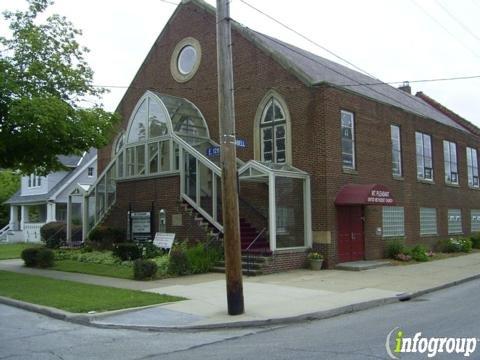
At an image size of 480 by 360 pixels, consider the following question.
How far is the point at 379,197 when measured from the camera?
777 inches

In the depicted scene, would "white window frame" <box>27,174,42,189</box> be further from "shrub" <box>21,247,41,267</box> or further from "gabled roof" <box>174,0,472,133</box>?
"shrub" <box>21,247,41,267</box>

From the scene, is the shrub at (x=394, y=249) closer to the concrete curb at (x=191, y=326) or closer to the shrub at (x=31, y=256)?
the concrete curb at (x=191, y=326)

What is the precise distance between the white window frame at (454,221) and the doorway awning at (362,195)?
1030 centimetres

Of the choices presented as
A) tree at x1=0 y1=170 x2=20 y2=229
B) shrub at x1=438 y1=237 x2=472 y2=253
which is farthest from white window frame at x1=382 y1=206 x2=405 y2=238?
tree at x1=0 y1=170 x2=20 y2=229

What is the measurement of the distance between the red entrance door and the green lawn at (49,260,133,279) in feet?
25.0

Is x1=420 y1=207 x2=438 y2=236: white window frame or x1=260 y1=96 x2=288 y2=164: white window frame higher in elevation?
x1=260 y1=96 x2=288 y2=164: white window frame

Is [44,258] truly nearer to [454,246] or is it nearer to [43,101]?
[43,101]

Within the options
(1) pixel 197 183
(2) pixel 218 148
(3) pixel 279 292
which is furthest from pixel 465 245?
(3) pixel 279 292

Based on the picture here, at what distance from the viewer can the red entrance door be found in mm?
20062

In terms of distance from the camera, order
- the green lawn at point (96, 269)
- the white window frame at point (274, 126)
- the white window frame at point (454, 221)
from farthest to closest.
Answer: the white window frame at point (454, 221), the white window frame at point (274, 126), the green lawn at point (96, 269)

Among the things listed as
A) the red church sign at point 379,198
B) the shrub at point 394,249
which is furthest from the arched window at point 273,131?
the shrub at point 394,249

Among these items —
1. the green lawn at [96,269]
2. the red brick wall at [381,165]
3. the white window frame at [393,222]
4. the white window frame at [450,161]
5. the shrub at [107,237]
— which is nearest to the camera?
the green lawn at [96,269]

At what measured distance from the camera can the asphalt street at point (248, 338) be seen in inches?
297

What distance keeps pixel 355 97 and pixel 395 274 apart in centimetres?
731
